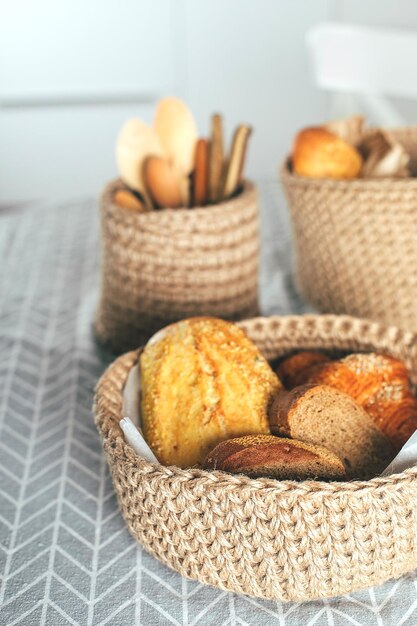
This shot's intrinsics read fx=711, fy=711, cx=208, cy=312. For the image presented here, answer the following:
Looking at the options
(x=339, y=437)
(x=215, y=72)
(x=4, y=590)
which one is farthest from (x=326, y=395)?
(x=215, y=72)

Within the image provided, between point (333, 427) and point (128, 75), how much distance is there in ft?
6.17

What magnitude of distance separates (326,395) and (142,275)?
0.82ft

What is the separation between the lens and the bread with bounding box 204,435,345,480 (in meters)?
0.39

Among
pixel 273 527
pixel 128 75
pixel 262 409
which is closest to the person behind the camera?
pixel 273 527

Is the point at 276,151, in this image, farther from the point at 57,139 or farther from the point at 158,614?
the point at 158,614

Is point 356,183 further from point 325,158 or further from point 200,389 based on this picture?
point 200,389

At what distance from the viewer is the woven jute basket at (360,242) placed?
632mm

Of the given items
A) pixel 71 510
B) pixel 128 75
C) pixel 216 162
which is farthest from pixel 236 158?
pixel 128 75

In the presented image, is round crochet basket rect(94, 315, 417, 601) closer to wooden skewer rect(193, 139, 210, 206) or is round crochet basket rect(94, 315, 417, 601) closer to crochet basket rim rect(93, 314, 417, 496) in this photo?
crochet basket rim rect(93, 314, 417, 496)

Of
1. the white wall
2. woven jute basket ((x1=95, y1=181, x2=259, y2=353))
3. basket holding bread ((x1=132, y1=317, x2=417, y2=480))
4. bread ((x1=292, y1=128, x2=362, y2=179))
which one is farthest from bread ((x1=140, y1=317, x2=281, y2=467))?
the white wall

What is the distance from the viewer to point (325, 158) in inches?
27.0

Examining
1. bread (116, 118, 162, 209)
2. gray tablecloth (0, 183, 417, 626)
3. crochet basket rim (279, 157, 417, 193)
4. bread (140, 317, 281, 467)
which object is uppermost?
bread (116, 118, 162, 209)

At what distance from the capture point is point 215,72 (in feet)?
6.89

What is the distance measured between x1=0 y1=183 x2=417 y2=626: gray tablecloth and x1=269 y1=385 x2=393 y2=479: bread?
0.07m
